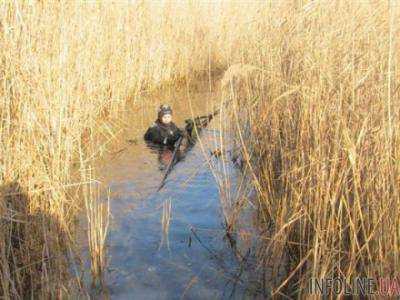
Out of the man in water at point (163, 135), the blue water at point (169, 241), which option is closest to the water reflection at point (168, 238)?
the blue water at point (169, 241)

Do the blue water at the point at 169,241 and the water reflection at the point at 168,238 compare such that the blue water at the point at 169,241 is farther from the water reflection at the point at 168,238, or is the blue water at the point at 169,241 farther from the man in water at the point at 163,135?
the man in water at the point at 163,135

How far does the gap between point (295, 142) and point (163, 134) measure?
352cm

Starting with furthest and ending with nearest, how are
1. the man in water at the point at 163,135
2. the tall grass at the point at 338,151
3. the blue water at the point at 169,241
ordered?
the man in water at the point at 163,135, the blue water at the point at 169,241, the tall grass at the point at 338,151

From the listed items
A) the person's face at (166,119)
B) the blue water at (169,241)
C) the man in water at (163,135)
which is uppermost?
the person's face at (166,119)

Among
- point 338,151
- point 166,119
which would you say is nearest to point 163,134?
point 166,119

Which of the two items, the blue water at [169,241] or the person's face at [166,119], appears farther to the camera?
the person's face at [166,119]

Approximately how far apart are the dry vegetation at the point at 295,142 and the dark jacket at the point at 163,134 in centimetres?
265

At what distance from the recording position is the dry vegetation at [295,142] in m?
2.57

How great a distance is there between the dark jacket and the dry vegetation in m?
2.65

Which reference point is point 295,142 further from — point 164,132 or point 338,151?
point 164,132

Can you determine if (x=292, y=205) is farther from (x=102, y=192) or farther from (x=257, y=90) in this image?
(x=102, y=192)

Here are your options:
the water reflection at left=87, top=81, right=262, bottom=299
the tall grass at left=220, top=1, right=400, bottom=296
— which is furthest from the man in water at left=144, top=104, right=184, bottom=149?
the tall grass at left=220, top=1, right=400, bottom=296

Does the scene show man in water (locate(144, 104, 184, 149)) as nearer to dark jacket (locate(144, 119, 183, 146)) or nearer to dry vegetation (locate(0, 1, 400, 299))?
dark jacket (locate(144, 119, 183, 146))

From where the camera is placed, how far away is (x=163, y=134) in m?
6.77
